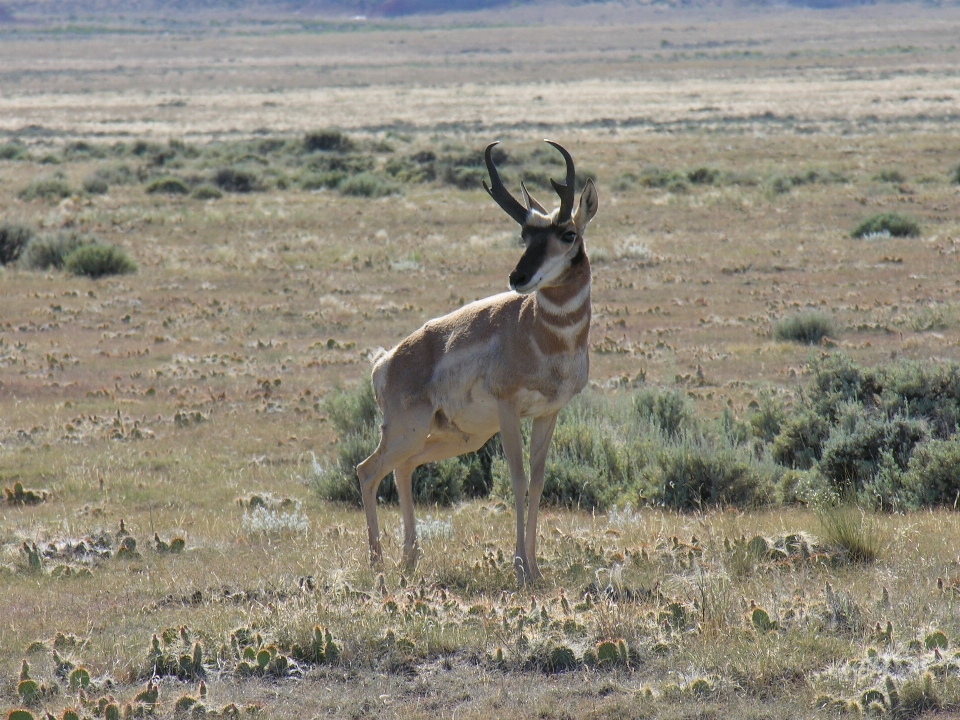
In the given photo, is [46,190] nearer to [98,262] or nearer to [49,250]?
[49,250]

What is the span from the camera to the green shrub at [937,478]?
8.41 m

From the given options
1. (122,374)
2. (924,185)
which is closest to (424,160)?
(924,185)

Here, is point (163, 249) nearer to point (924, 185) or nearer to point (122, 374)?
point (122, 374)

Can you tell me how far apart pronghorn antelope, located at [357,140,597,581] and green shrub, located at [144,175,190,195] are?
30011mm

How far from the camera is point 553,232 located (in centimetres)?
616

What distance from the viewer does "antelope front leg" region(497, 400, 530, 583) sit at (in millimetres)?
6387

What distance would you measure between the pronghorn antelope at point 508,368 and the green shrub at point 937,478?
3422mm

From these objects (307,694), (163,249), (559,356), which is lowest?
(163,249)

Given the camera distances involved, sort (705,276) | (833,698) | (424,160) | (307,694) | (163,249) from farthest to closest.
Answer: (424,160) < (163,249) < (705,276) < (307,694) < (833,698)

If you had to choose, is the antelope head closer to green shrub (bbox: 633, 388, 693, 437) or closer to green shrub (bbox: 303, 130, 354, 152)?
green shrub (bbox: 633, 388, 693, 437)

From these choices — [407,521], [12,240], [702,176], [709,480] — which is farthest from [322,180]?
[407,521]

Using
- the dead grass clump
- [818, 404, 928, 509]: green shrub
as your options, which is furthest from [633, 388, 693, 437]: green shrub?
the dead grass clump

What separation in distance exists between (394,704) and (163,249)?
2233cm

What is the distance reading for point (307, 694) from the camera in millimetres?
4992
